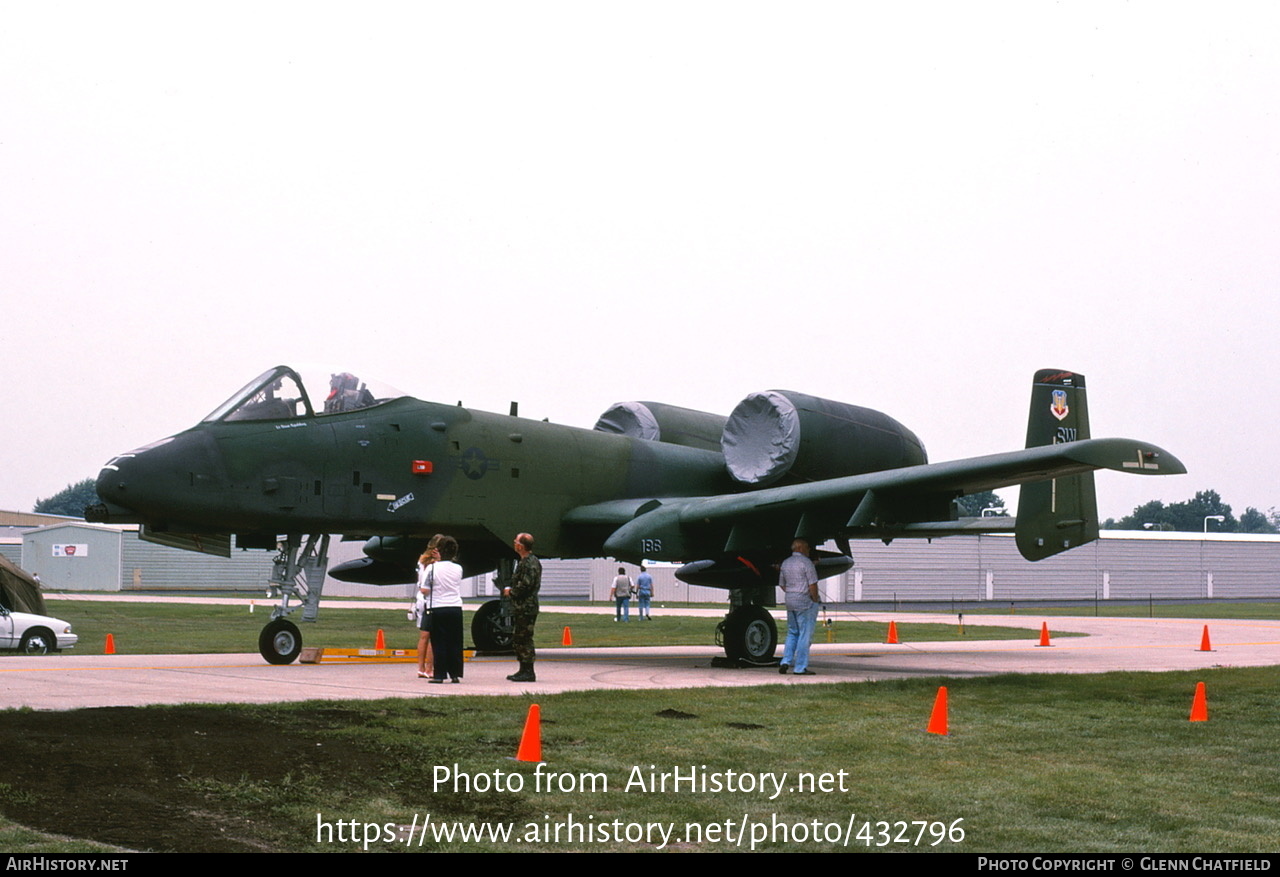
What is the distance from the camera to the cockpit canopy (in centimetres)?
1783

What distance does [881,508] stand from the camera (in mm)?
18141

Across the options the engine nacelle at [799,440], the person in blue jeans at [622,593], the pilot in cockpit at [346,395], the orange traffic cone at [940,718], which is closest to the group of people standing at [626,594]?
the person in blue jeans at [622,593]

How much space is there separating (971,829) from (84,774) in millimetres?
5649

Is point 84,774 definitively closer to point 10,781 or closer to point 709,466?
point 10,781

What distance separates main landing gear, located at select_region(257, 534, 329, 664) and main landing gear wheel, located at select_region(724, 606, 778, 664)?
6.12 m

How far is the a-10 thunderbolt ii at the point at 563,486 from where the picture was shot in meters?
17.1

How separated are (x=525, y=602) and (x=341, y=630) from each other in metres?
19.8

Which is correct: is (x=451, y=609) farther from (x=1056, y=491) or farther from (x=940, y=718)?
(x=1056, y=491)

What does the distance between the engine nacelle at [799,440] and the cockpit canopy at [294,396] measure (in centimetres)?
616

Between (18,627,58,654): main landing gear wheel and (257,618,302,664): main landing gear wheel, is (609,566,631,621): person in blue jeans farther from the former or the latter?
(257,618,302,664): main landing gear wheel

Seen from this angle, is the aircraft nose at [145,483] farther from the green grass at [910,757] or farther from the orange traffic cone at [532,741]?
the orange traffic cone at [532,741]

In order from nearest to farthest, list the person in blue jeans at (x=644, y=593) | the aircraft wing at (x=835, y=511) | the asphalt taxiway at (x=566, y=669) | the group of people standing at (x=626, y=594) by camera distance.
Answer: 1. the asphalt taxiway at (x=566, y=669)
2. the aircraft wing at (x=835, y=511)
3. the group of people standing at (x=626, y=594)
4. the person in blue jeans at (x=644, y=593)

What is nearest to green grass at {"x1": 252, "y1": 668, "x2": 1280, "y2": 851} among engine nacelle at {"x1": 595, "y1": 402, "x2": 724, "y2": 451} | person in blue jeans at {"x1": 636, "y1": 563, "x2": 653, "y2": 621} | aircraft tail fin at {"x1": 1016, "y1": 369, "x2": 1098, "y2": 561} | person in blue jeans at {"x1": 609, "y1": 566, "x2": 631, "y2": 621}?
aircraft tail fin at {"x1": 1016, "y1": 369, "x2": 1098, "y2": 561}
